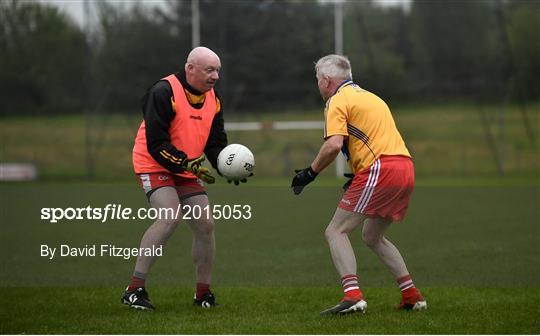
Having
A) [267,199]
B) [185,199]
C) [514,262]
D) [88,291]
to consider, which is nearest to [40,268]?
[88,291]

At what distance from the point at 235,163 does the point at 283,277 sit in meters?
2.12

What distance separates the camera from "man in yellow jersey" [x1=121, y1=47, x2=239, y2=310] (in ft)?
24.6

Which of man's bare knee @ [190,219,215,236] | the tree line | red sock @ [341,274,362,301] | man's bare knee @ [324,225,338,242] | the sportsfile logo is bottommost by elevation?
the sportsfile logo

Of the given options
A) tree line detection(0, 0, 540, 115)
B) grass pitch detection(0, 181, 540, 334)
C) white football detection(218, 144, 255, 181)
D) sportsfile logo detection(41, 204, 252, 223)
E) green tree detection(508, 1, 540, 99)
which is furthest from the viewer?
tree line detection(0, 0, 540, 115)

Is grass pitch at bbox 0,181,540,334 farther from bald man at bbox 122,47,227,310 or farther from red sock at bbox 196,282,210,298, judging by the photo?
bald man at bbox 122,47,227,310

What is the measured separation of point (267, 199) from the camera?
1928 cm

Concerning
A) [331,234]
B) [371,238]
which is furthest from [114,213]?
[331,234]

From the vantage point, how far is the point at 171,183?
7.73 meters

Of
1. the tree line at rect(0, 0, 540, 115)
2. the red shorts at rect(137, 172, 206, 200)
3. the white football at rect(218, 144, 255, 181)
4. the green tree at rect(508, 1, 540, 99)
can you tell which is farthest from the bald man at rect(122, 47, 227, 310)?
the green tree at rect(508, 1, 540, 99)

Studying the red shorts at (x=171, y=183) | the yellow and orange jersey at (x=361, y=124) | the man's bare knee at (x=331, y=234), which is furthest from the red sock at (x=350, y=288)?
the red shorts at (x=171, y=183)

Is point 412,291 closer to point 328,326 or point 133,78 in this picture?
point 328,326

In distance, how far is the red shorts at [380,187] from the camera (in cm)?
712

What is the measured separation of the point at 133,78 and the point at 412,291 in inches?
862

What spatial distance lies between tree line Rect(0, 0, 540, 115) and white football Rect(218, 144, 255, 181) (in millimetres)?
20520
